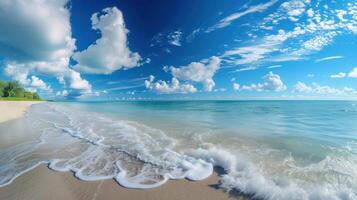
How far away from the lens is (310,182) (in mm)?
4840

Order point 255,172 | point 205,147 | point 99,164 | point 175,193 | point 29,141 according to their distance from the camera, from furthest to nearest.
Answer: point 29,141
point 205,147
point 99,164
point 255,172
point 175,193

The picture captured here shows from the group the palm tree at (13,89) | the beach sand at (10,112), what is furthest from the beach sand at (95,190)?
the palm tree at (13,89)

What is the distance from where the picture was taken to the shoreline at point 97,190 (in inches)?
161

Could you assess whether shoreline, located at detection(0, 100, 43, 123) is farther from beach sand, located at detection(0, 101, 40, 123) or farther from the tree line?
the tree line

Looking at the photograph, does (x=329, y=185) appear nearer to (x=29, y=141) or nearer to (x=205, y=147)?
(x=205, y=147)

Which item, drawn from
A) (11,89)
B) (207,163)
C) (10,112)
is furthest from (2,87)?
(207,163)

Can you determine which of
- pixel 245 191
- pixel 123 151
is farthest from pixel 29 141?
pixel 245 191


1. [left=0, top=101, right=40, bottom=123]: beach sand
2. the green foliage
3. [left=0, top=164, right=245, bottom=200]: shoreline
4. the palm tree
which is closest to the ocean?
[left=0, top=164, right=245, bottom=200]: shoreline

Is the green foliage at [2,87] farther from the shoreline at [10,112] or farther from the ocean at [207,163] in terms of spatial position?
the ocean at [207,163]

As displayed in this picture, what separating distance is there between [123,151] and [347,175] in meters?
7.89

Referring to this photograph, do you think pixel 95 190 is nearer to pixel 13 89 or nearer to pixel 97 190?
pixel 97 190

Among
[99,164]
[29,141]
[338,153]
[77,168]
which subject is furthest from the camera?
[29,141]

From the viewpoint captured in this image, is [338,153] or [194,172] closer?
[194,172]

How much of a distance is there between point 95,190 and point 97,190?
0.16 feet
